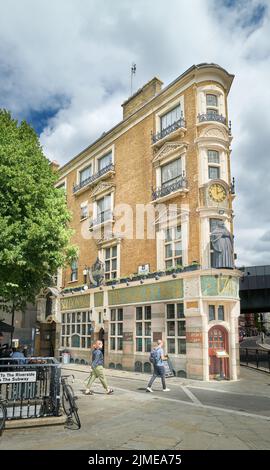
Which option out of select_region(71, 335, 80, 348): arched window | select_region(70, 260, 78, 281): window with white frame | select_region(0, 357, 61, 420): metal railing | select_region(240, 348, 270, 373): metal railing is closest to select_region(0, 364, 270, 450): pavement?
select_region(0, 357, 61, 420): metal railing

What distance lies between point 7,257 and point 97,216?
1536 centimetres

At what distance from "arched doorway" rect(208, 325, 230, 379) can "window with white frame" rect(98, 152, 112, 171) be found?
1427 centimetres

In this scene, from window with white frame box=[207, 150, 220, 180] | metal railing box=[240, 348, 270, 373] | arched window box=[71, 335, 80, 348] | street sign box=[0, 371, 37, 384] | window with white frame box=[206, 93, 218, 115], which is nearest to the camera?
street sign box=[0, 371, 37, 384]

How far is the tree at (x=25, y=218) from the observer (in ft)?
41.1

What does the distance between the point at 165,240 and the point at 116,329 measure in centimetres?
645

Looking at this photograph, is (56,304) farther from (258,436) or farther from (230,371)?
(258,436)

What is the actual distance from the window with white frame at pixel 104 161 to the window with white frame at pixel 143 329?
11.2 m

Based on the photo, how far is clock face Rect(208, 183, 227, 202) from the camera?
19.1 meters

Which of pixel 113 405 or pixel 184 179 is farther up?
pixel 184 179

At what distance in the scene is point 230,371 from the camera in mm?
17641

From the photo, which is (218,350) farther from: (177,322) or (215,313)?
(177,322)

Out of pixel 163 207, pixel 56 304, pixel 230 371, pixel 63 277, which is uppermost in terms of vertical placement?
pixel 163 207

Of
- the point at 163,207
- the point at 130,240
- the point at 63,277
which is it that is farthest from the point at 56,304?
the point at 163,207

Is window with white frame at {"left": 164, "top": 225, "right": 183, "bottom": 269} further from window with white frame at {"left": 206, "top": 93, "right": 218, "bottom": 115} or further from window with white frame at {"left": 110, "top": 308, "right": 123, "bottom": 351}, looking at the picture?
window with white frame at {"left": 206, "top": 93, "right": 218, "bottom": 115}
